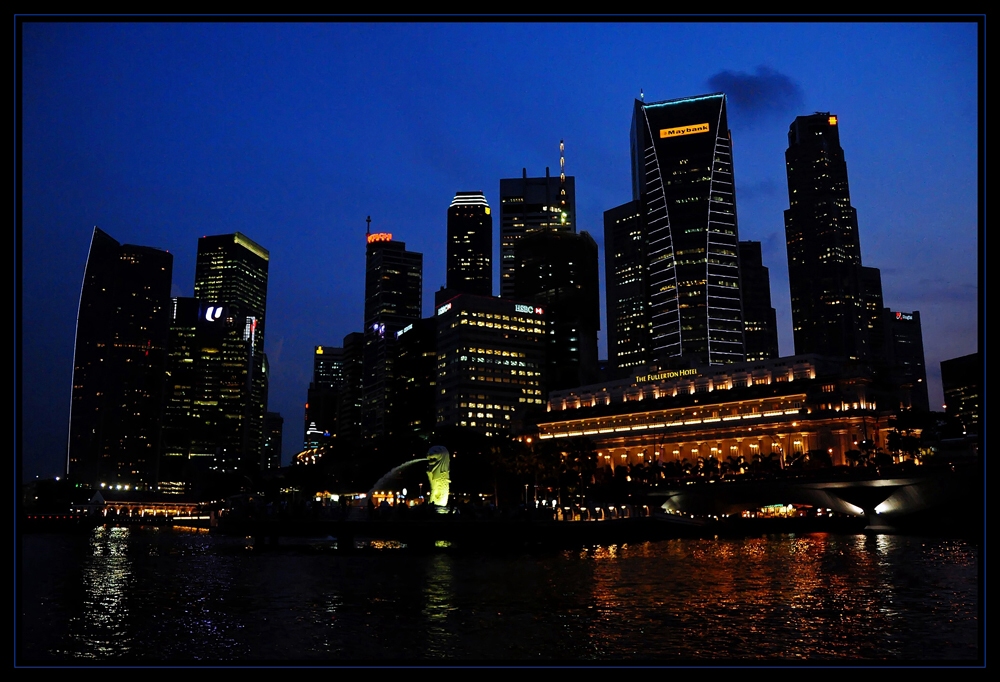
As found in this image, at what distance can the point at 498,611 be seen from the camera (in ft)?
104

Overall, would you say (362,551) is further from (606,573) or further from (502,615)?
(502,615)

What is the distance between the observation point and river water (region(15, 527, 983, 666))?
905 inches

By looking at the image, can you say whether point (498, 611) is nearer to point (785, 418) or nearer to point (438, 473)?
point (438, 473)

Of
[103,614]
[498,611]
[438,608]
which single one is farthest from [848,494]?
[103,614]

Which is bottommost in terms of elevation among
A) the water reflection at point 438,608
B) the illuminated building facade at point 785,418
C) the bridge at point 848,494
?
the water reflection at point 438,608

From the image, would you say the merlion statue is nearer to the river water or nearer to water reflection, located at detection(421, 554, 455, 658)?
the river water

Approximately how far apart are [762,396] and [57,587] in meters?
167

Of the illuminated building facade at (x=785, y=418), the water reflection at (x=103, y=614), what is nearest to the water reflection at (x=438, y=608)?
the water reflection at (x=103, y=614)

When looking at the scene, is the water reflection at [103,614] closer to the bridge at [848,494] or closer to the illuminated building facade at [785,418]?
the bridge at [848,494]

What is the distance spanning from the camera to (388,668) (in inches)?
341

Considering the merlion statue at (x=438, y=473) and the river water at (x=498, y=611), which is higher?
the merlion statue at (x=438, y=473)

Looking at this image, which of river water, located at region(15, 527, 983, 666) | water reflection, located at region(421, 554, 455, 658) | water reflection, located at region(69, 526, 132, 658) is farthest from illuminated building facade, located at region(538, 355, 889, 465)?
water reflection, located at region(69, 526, 132, 658)

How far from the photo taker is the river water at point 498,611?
23.0 m
